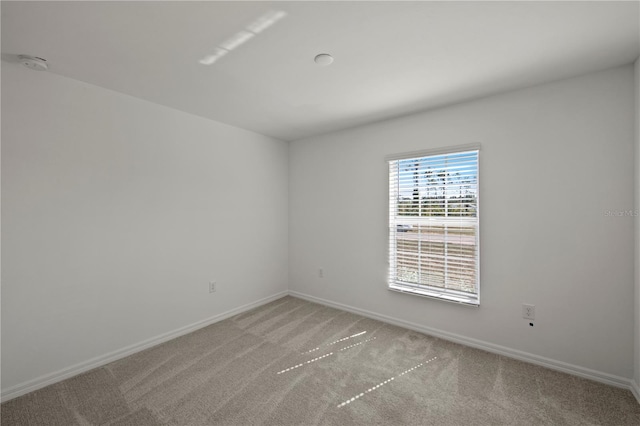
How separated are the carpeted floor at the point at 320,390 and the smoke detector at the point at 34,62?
2.40 meters

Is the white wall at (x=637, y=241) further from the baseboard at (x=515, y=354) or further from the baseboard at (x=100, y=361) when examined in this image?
the baseboard at (x=100, y=361)

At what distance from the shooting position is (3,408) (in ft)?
5.92

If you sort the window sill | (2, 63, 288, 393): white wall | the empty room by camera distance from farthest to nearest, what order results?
the window sill < (2, 63, 288, 393): white wall < the empty room

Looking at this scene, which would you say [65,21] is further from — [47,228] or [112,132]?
[47,228]

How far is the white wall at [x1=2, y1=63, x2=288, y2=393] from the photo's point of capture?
6.47 ft

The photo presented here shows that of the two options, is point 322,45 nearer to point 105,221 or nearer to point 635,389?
point 105,221

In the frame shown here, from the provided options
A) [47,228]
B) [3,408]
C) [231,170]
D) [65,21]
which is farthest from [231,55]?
[3,408]

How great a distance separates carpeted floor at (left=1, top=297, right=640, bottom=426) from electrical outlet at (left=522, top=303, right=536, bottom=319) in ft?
1.34

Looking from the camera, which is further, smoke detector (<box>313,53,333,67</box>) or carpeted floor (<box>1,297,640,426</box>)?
smoke detector (<box>313,53,333,67</box>)

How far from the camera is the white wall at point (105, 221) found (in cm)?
197

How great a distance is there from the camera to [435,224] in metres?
2.86

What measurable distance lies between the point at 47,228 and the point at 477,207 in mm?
3708

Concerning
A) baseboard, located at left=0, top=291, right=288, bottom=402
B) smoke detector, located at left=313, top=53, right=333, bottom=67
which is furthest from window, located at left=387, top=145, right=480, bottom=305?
baseboard, located at left=0, top=291, right=288, bottom=402

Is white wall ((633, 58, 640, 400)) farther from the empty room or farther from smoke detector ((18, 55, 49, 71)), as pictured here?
smoke detector ((18, 55, 49, 71))
